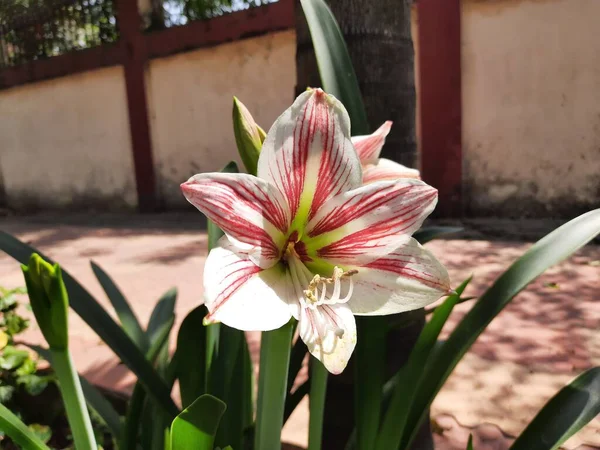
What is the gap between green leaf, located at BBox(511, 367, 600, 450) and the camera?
0.88m

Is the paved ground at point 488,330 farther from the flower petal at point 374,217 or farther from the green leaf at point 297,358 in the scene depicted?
the flower petal at point 374,217

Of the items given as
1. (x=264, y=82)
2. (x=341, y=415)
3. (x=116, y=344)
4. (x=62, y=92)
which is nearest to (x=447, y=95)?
(x=264, y=82)

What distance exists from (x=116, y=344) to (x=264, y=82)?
5.19 metres

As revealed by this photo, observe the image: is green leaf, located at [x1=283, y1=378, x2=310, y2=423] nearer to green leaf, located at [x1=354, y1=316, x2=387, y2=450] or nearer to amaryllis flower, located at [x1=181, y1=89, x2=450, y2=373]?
green leaf, located at [x1=354, y1=316, x2=387, y2=450]

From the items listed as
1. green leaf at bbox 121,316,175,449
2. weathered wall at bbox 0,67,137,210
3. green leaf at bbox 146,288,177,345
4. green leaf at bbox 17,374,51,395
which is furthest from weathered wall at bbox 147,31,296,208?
green leaf at bbox 121,316,175,449

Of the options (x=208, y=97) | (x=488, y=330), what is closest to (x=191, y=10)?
(x=208, y=97)

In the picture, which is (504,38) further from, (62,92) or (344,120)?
(62,92)

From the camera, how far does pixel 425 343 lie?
35.6 inches

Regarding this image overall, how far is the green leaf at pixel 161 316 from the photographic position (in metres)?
1.32

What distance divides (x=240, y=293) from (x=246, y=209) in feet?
0.31

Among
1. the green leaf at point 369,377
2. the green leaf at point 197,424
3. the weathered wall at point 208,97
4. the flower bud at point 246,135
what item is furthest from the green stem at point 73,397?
the weathered wall at point 208,97

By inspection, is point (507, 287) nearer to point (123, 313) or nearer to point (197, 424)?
point (197, 424)

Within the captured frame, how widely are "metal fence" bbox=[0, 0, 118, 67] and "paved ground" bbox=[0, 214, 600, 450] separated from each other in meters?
3.78

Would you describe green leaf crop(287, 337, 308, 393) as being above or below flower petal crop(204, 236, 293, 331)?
below
